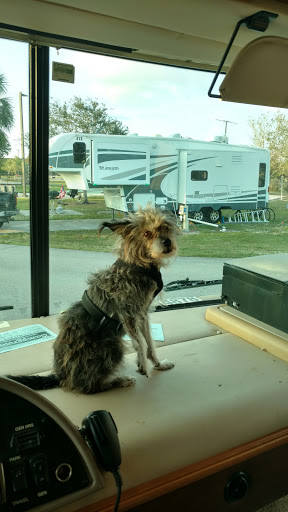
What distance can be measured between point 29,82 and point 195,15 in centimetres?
108

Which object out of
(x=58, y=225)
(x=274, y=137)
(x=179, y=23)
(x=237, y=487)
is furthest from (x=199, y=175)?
(x=237, y=487)

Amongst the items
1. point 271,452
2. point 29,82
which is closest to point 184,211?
point 29,82

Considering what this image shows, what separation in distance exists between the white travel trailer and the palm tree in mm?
243

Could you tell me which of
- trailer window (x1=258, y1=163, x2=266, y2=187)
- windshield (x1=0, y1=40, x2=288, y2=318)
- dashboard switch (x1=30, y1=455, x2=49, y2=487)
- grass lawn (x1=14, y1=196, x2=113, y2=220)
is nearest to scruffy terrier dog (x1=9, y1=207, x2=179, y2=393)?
windshield (x1=0, y1=40, x2=288, y2=318)

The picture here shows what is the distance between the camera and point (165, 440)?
1.23 m

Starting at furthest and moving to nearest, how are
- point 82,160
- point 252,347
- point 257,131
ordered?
point 257,131
point 82,160
point 252,347

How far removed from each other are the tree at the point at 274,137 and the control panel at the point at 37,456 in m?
2.02

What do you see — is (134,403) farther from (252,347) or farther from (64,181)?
(64,181)

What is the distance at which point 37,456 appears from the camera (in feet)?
2.92

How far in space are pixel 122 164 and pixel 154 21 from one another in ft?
3.16

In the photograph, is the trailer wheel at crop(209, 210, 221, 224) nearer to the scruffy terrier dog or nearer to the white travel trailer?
the white travel trailer

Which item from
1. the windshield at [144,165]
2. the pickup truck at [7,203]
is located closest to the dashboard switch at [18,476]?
the windshield at [144,165]

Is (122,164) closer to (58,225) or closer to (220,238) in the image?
(58,225)

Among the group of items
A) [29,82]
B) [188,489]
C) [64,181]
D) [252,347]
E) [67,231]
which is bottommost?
[188,489]
